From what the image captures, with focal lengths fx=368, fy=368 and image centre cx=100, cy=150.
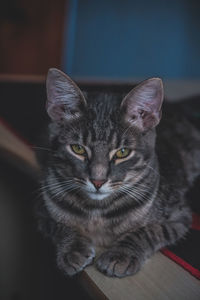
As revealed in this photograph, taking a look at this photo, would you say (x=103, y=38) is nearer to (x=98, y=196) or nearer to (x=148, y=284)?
(x=98, y=196)

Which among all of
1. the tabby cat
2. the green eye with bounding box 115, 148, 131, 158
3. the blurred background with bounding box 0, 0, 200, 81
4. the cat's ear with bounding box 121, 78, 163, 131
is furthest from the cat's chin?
the blurred background with bounding box 0, 0, 200, 81

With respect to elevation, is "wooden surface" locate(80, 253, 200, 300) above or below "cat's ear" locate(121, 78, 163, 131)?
below

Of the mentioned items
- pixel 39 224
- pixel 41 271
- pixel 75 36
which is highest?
pixel 75 36

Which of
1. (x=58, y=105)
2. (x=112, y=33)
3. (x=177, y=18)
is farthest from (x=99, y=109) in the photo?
(x=112, y=33)

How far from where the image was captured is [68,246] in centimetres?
98

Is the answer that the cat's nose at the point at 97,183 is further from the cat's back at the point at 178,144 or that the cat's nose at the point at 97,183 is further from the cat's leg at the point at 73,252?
the cat's back at the point at 178,144

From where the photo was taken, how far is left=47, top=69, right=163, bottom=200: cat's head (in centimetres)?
94

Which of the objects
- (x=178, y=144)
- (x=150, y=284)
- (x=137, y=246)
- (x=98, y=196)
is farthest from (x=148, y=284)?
(x=178, y=144)

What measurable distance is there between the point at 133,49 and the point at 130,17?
0.21 meters

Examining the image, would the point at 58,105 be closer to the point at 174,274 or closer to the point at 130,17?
the point at 174,274

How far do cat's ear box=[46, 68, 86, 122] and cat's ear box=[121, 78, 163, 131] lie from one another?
13cm

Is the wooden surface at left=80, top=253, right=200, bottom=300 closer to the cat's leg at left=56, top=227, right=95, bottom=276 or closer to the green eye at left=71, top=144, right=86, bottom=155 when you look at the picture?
the cat's leg at left=56, top=227, right=95, bottom=276

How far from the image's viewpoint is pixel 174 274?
889mm

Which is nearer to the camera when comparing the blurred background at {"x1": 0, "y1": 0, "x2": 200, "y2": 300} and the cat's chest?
the cat's chest
